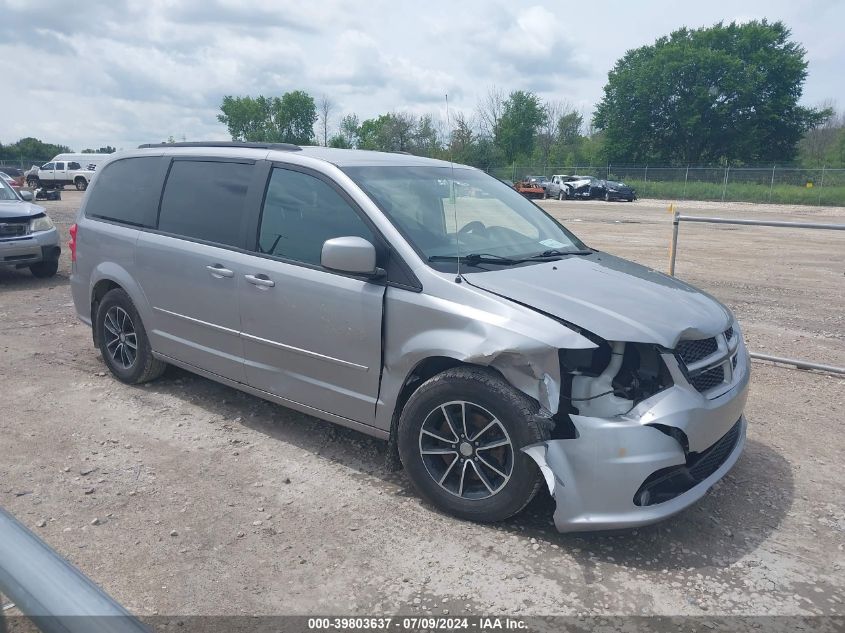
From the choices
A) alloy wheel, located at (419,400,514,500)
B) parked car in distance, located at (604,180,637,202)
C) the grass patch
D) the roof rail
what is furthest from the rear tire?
the grass patch

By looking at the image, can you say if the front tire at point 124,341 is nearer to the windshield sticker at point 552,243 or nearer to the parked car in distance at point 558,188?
the windshield sticker at point 552,243

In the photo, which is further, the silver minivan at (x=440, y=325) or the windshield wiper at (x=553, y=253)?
the windshield wiper at (x=553, y=253)

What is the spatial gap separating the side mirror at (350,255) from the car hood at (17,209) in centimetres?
821

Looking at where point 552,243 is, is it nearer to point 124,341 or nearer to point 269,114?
point 124,341

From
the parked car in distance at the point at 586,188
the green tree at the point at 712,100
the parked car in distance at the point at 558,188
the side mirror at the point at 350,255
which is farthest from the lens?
the green tree at the point at 712,100

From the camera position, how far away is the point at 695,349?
3555 mm

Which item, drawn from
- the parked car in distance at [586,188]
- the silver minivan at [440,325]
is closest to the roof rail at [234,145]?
the silver minivan at [440,325]

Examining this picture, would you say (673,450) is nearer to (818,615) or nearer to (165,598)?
(818,615)

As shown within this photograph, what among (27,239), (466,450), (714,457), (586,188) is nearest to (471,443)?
(466,450)

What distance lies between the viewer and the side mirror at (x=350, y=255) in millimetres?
3758

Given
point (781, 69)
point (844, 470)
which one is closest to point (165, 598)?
point (844, 470)

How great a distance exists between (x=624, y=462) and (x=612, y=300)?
0.89 metres

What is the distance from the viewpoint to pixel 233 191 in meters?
4.73

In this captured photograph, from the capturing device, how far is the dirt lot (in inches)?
120
